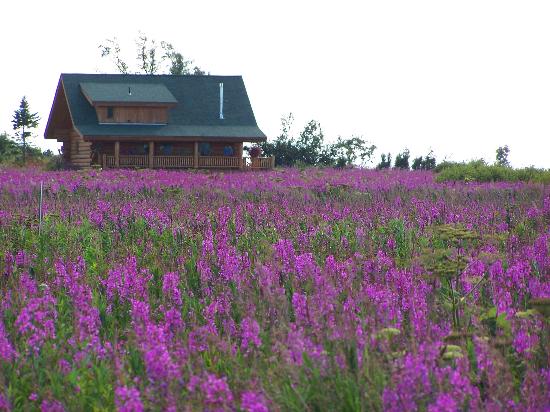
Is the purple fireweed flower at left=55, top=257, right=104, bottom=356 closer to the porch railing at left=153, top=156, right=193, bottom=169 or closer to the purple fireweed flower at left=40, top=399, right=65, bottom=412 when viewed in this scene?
the purple fireweed flower at left=40, top=399, right=65, bottom=412

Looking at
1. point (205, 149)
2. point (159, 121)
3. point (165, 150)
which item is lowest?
point (165, 150)

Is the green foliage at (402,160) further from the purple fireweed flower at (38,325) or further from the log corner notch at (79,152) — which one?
the purple fireweed flower at (38,325)

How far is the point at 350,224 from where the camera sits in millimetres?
11383

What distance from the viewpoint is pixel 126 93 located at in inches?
1801

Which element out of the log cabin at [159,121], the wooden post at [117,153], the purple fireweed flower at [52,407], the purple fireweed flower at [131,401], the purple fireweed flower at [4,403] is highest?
the log cabin at [159,121]

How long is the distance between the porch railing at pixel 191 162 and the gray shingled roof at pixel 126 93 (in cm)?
317

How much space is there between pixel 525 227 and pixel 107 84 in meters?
38.8

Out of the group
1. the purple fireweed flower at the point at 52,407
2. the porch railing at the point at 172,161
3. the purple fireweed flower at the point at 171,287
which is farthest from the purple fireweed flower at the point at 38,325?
the porch railing at the point at 172,161

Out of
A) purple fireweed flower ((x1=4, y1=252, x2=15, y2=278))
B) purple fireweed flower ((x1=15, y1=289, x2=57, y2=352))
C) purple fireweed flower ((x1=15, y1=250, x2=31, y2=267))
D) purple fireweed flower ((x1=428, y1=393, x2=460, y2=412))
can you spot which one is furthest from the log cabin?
purple fireweed flower ((x1=428, y1=393, x2=460, y2=412))

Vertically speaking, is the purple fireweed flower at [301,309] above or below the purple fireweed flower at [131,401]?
above

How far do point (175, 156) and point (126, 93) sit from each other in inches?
197

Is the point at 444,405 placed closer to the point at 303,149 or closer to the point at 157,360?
the point at 157,360

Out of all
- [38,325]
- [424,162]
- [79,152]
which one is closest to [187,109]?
→ [79,152]

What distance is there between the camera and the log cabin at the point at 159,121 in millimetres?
43812
